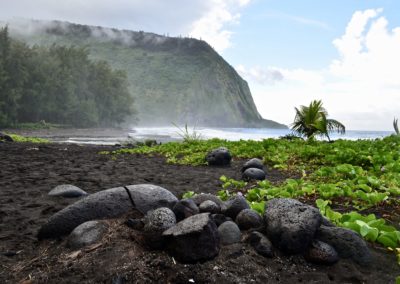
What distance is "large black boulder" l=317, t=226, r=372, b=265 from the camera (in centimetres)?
401

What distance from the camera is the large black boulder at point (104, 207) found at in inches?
188

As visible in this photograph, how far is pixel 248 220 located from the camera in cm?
443

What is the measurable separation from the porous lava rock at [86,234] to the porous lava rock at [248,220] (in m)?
1.49

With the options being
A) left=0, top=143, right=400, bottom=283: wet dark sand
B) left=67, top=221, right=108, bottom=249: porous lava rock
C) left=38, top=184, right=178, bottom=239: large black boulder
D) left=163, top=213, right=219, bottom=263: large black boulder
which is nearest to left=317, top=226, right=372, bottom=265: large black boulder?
left=0, top=143, right=400, bottom=283: wet dark sand

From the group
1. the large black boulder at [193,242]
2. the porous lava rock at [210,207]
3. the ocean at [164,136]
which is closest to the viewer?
the large black boulder at [193,242]

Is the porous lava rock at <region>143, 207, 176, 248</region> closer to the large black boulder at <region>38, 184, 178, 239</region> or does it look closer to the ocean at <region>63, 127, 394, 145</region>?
the large black boulder at <region>38, 184, 178, 239</region>

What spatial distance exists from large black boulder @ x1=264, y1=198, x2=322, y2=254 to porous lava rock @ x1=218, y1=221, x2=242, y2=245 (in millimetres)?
331

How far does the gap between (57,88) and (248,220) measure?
61.5 metres

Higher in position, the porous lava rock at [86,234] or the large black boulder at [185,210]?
the large black boulder at [185,210]

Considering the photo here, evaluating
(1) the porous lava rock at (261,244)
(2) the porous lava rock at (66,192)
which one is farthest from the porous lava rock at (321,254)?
(2) the porous lava rock at (66,192)

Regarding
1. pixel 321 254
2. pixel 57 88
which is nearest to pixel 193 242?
pixel 321 254

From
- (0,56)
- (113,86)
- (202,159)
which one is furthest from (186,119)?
(202,159)

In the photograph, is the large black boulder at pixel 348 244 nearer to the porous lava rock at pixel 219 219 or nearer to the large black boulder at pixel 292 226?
the large black boulder at pixel 292 226

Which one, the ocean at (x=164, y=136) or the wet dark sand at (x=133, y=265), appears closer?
the wet dark sand at (x=133, y=265)
